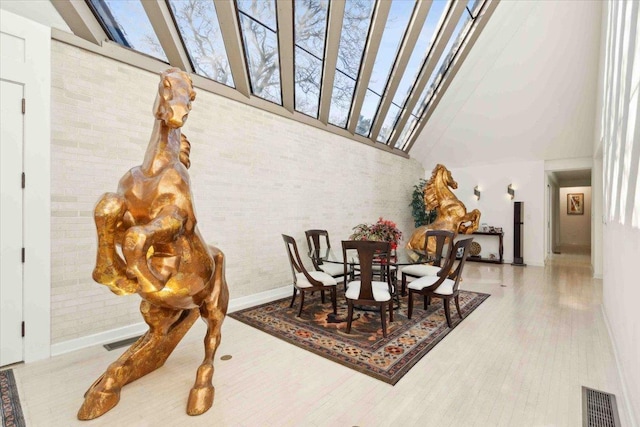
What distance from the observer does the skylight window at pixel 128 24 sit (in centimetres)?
290

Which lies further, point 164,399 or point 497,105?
point 497,105

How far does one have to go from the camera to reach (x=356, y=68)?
5.10m

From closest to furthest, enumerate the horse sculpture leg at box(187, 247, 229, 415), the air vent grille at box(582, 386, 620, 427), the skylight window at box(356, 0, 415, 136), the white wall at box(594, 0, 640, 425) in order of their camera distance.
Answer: the white wall at box(594, 0, 640, 425), the air vent grille at box(582, 386, 620, 427), the horse sculpture leg at box(187, 247, 229, 415), the skylight window at box(356, 0, 415, 136)

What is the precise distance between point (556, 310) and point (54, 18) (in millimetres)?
6693

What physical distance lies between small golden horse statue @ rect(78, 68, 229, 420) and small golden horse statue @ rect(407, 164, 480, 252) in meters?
4.06

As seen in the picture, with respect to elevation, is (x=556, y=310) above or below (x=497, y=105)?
below

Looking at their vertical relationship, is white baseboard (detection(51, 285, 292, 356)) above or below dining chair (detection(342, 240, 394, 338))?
below

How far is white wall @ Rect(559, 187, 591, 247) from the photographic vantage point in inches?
451

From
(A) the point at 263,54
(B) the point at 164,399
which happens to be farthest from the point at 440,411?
(A) the point at 263,54

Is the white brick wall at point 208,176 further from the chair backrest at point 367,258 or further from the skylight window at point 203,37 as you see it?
the chair backrest at point 367,258

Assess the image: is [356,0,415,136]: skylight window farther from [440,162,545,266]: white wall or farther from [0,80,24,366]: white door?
[0,80,24,366]: white door

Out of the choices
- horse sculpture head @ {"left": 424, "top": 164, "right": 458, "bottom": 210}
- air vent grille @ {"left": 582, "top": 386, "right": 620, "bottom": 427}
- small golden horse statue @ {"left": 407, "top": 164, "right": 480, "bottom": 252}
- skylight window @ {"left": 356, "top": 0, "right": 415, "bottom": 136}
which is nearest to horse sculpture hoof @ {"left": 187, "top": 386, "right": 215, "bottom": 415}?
air vent grille @ {"left": 582, "top": 386, "right": 620, "bottom": 427}

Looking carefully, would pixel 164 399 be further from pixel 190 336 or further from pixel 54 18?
pixel 54 18

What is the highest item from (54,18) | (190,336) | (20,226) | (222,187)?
(54,18)
